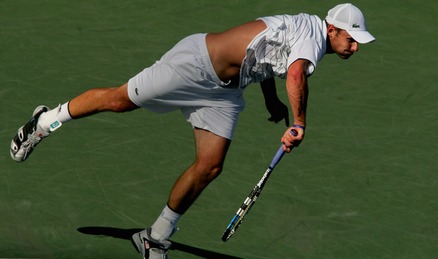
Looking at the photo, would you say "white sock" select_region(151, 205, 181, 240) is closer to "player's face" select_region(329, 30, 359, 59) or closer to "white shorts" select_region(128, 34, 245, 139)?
"white shorts" select_region(128, 34, 245, 139)

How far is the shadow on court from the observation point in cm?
1065

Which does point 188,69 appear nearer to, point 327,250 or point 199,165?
point 199,165

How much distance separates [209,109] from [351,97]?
2.95m

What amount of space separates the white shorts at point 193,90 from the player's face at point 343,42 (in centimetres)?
86

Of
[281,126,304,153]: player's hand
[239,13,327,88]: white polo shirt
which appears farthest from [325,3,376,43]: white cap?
[281,126,304,153]: player's hand

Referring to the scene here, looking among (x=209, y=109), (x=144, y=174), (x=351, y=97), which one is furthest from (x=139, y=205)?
(x=351, y=97)

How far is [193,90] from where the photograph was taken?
10.3 m

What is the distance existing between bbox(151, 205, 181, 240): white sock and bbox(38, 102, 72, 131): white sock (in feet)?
3.80

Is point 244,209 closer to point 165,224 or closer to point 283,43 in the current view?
point 165,224

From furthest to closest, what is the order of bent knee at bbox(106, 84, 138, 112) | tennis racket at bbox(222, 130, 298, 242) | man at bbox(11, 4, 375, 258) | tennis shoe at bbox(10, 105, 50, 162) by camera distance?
tennis shoe at bbox(10, 105, 50, 162)
bent knee at bbox(106, 84, 138, 112)
tennis racket at bbox(222, 130, 298, 242)
man at bbox(11, 4, 375, 258)

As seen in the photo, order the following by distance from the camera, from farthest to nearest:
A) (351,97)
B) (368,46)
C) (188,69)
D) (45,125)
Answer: (368,46), (351,97), (45,125), (188,69)

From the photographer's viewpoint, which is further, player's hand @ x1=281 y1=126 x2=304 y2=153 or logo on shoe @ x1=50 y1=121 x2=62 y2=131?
logo on shoe @ x1=50 y1=121 x2=62 y2=131

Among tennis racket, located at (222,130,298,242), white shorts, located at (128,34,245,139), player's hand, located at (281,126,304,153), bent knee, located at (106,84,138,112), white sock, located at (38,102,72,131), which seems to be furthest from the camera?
white sock, located at (38,102,72,131)

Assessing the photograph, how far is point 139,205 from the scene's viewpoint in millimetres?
11203
